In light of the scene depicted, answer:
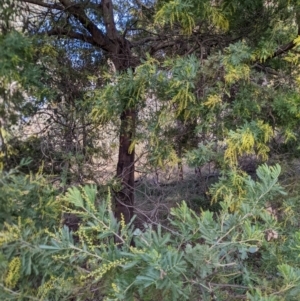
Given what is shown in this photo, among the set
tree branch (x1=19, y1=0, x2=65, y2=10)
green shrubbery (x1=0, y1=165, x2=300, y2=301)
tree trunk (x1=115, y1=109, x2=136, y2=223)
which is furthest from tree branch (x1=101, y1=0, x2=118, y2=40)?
green shrubbery (x1=0, y1=165, x2=300, y2=301)

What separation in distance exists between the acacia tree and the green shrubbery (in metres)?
1.21

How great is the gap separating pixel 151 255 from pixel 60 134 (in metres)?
2.27

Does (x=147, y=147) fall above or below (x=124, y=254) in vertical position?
above

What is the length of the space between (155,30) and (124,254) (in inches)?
119

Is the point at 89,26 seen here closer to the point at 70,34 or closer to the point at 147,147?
the point at 70,34

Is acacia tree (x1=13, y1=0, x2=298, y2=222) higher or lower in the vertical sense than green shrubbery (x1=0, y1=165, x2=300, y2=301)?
higher

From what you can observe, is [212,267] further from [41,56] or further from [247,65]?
[41,56]

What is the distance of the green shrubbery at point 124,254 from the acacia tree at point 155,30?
1.21m

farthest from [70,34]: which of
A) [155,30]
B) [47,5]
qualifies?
[155,30]

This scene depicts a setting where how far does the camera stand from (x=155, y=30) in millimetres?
4078

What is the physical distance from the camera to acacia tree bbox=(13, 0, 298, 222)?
2.87 m

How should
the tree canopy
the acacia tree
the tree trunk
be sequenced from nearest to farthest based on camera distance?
the tree canopy
the acacia tree
the tree trunk

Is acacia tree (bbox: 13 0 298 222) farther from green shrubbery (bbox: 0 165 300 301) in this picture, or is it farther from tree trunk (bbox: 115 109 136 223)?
green shrubbery (bbox: 0 165 300 301)

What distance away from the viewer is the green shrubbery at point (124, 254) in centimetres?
157
